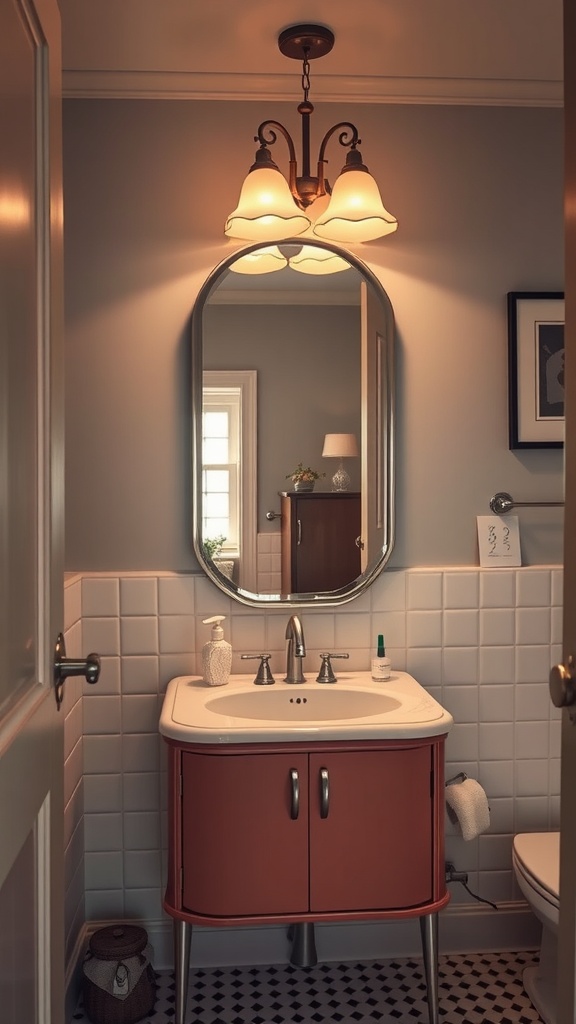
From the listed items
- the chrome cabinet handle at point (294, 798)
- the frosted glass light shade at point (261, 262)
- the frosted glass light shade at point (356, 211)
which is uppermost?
the frosted glass light shade at point (356, 211)

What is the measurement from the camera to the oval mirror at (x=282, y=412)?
2.43m

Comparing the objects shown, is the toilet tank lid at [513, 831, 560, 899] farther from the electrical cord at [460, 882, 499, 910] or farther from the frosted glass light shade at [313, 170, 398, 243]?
the frosted glass light shade at [313, 170, 398, 243]

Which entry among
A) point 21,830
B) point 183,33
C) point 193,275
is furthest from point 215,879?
point 183,33

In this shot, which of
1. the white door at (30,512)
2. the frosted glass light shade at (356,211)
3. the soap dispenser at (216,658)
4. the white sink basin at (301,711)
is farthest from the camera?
the soap dispenser at (216,658)

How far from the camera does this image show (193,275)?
2445 mm

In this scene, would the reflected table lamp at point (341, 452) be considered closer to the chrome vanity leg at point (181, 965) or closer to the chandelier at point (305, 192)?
the chandelier at point (305, 192)

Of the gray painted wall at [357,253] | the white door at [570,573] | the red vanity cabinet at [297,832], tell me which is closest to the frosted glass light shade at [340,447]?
the gray painted wall at [357,253]

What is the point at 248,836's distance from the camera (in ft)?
6.69

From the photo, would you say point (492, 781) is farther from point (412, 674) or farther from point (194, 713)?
point (194, 713)

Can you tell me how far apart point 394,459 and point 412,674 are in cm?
59

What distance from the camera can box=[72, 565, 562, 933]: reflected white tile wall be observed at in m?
2.47

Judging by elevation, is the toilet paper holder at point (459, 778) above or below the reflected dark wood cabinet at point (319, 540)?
below

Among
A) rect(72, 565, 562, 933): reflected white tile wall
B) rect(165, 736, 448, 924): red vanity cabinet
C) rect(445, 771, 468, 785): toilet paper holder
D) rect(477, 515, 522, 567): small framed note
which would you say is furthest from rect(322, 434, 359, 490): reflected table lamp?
rect(445, 771, 468, 785): toilet paper holder

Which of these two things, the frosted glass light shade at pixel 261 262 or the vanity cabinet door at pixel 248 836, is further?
the frosted glass light shade at pixel 261 262
